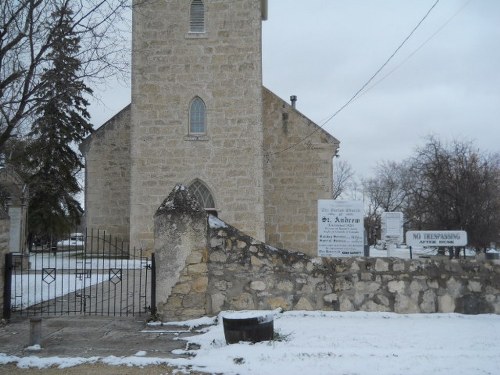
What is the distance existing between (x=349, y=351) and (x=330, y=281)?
90.3 inches

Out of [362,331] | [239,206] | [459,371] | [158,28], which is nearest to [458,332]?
[362,331]

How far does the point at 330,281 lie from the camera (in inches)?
351

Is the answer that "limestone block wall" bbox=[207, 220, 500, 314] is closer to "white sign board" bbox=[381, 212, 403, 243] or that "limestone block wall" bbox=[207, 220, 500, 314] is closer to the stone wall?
the stone wall

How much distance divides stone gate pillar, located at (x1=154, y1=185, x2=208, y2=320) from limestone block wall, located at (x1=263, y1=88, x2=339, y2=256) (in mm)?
13669

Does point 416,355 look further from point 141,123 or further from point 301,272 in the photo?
point 141,123

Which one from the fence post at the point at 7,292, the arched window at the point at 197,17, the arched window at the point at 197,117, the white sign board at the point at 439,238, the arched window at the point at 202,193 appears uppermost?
the arched window at the point at 197,17

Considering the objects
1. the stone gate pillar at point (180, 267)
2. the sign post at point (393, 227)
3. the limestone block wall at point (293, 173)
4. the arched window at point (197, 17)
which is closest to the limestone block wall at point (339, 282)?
the stone gate pillar at point (180, 267)

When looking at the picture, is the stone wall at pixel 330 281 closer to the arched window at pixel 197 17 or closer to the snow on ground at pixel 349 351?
the snow on ground at pixel 349 351

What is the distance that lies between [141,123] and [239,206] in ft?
16.8

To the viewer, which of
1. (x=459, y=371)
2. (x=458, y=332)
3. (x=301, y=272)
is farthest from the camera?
(x=301, y=272)

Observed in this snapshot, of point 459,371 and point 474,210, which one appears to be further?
point 474,210

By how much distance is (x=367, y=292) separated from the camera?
8.91m

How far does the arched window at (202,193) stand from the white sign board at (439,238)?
35.7ft

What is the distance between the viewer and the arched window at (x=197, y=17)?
21.0 m
